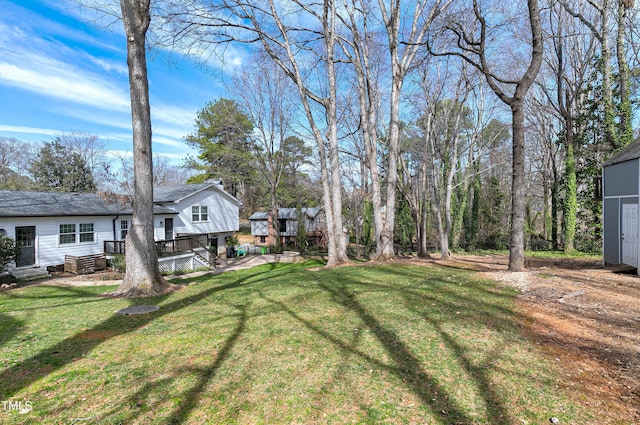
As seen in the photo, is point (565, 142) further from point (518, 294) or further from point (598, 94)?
point (518, 294)

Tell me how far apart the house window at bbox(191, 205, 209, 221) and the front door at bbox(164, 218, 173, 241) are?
1.63 m

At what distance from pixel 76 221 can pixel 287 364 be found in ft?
Result: 56.1

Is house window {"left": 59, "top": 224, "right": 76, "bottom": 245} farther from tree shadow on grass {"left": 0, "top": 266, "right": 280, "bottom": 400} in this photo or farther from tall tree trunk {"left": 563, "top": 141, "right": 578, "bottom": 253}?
tall tree trunk {"left": 563, "top": 141, "right": 578, "bottom": 253}

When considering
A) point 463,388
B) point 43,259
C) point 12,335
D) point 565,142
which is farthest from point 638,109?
point 43,259

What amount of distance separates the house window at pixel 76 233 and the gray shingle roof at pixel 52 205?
757mm

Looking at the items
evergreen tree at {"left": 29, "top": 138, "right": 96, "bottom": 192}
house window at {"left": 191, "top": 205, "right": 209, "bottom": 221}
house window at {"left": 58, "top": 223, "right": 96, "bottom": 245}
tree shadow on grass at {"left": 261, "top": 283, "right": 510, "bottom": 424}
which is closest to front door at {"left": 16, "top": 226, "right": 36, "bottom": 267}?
house window at {"left": 58, "top": 223, "right": 96, "bottom": 245}

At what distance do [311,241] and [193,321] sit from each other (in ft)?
81.4

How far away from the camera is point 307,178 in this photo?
34500 millimetres

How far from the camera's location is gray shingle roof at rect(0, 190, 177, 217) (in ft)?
45.1

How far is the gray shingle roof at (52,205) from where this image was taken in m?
A: 13.8

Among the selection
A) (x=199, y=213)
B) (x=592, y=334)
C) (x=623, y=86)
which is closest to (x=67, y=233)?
(x=199, y=213)

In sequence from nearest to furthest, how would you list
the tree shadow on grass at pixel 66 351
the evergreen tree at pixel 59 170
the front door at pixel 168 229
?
the tree shadow on grass at pixel 66 351, the front door at pixel 168 229, the evergreen tree at pixel 59 170

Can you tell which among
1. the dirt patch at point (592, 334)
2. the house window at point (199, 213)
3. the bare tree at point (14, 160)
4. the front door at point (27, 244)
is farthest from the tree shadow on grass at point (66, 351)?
the bare tree at point (14, 160)

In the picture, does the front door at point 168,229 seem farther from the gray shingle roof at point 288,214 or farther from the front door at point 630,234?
the front door at point 630,234
